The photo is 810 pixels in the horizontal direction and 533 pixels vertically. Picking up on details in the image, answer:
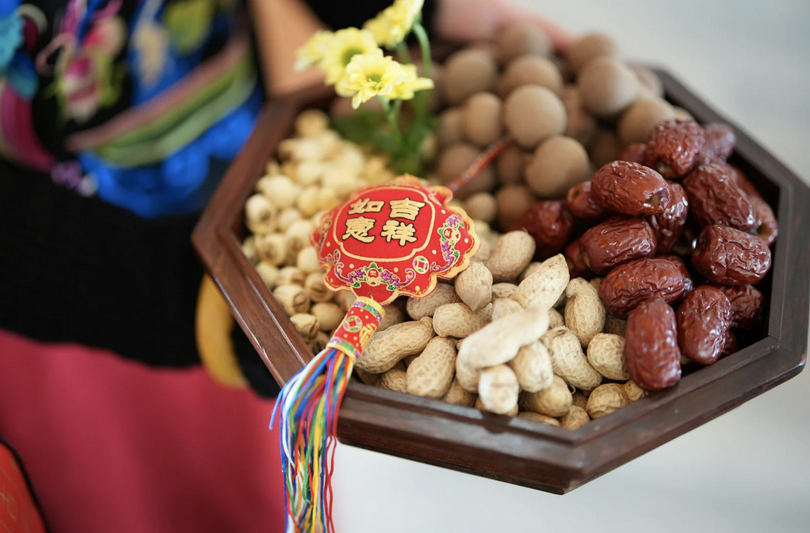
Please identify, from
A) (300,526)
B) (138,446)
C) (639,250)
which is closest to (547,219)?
(639,250)

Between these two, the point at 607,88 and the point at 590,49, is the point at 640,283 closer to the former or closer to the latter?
the point at 607,88

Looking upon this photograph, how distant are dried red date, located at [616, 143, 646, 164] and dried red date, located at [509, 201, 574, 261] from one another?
0.11m

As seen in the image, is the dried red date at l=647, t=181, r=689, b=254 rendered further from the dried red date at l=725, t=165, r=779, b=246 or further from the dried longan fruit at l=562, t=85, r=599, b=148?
the dried longan fruit at l=562, t=85, r=599, b=148

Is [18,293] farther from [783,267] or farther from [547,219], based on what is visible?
[783,267]

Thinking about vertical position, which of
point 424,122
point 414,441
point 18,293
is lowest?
point 18,293

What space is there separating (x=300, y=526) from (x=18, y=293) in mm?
543

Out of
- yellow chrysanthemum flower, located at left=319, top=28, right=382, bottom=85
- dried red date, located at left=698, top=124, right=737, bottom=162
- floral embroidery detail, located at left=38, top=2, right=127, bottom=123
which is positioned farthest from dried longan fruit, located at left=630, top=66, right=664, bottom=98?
floral embroidery detail, located at left=38, top=2, right=127, bottom=123

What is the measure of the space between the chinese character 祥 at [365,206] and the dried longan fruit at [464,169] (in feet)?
0.75

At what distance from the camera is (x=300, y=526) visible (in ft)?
2.31

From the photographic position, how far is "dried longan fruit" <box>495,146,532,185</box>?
952 millimetres

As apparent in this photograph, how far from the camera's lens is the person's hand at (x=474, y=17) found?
1136mm

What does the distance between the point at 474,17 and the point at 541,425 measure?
786mm

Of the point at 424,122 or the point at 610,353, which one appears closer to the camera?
the point at 610,353

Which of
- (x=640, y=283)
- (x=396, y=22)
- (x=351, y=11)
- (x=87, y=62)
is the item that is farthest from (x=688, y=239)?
(x=87, y=62)
